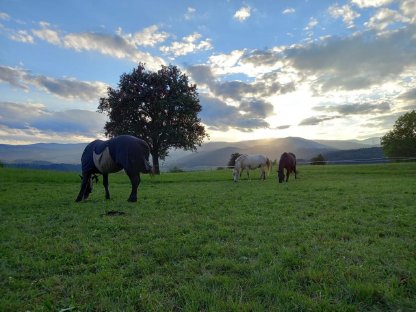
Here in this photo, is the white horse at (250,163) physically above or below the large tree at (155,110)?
below

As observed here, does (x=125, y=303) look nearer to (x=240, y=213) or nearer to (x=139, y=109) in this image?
(x=240, y=213)

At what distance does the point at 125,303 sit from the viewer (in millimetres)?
3680

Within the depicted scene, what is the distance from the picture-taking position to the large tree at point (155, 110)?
40.1 m

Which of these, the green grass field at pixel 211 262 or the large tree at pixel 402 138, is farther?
the large tree at pixel 402 138

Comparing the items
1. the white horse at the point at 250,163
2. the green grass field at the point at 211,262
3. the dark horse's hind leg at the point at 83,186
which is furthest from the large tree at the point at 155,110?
the green grass field at the point at 211,262

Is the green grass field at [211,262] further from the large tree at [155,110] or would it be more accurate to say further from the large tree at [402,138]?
the large tree at [402,138]

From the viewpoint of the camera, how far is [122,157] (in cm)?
1213

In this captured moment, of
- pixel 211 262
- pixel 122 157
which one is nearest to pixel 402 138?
pixel 122 157

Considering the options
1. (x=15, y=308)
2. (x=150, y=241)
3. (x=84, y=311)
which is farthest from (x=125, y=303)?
(x=150, y=241)

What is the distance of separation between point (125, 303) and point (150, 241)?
8.32 feet

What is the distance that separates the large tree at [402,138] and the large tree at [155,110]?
53.7 meters

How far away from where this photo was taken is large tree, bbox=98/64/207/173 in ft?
131

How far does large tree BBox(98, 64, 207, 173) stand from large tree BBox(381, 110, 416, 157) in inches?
2115

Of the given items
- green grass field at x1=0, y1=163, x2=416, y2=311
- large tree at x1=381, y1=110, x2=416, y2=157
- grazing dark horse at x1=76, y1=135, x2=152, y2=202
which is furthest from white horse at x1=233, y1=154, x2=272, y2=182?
large tree at x1=381, y1=110, x2=416, y2=157
